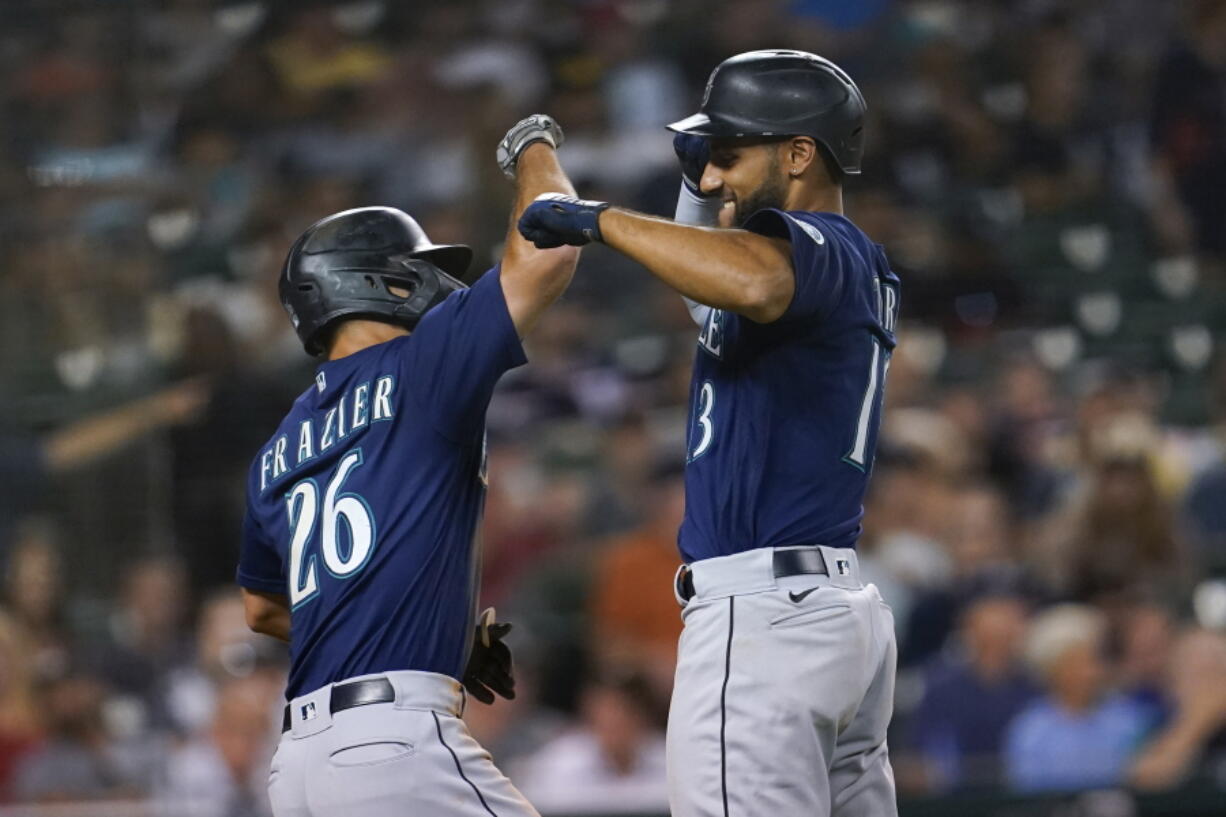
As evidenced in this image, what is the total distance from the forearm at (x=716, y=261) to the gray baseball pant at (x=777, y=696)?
45cm

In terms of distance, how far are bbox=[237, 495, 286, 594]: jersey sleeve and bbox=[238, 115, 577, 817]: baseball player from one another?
198mm

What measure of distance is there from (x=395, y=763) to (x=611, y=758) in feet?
10.4

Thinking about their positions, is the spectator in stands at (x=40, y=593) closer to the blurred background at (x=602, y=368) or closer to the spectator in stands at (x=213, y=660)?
the blurred background at (x=602, y=368)

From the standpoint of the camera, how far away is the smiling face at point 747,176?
3.19 metres

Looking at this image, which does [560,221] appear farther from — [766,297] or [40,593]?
[40,593]

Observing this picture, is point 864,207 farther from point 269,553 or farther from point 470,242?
point 269,553

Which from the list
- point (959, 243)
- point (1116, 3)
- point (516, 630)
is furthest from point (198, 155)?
point (1116, 3)

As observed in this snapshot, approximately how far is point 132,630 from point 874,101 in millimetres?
3800

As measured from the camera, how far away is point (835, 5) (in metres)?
8.09

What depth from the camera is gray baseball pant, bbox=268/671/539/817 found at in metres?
3.00

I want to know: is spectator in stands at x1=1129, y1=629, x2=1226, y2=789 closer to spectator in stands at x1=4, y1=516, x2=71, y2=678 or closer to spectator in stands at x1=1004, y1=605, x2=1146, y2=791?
spectator in stands at x1=1004, y1=605, x2=1146, y2=791

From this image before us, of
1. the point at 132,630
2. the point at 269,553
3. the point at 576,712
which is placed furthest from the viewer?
the point at 132,630

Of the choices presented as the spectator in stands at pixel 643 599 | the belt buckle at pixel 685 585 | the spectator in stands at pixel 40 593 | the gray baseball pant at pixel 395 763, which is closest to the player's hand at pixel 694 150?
the belt buckle at pixel 685 585

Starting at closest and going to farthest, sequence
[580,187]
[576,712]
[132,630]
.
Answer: [576,712] < [132,630] < [580,187]
